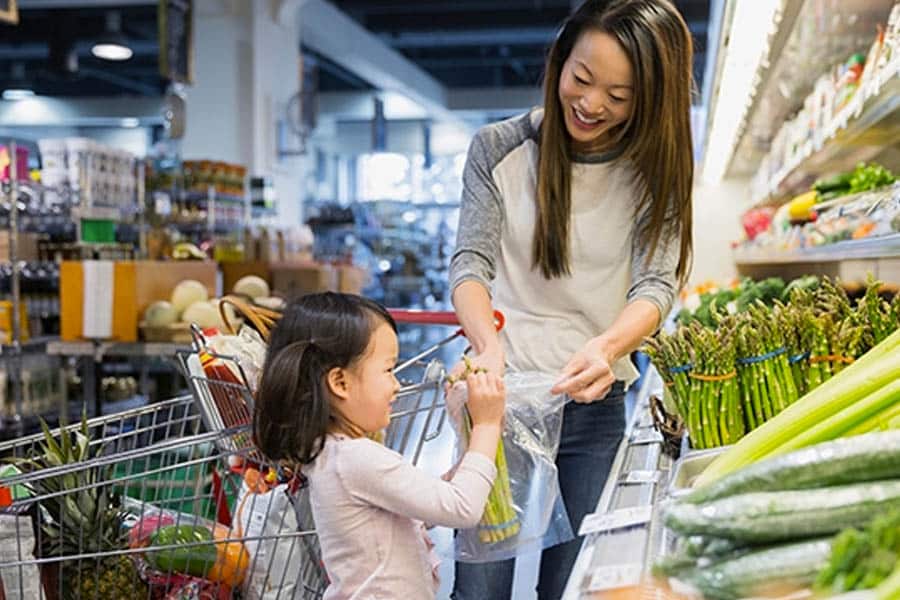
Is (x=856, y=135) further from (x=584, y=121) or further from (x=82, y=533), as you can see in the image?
(x=82, y=533)

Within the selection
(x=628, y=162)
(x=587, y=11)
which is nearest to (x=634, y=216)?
(x=628, y=162)

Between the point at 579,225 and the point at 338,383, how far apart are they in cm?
66

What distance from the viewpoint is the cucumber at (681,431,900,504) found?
106 cm

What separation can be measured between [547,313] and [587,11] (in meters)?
0.62

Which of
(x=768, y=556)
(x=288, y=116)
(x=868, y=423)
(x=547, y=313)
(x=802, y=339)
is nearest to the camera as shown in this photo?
(x=768, y=556)

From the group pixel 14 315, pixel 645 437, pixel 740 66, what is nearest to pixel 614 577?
pixel 645 437

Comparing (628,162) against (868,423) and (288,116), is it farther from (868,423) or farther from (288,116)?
(288,116)

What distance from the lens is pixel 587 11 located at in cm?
203

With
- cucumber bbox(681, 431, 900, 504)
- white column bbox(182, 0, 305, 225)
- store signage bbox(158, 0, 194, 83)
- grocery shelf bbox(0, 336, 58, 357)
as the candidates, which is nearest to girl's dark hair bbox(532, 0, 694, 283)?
cucumber bbox(681, 431, 900, 504)

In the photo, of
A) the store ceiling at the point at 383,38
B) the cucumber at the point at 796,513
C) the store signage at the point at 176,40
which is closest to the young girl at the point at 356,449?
the cucumber at the point at 796,513

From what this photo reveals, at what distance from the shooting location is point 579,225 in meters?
2.14

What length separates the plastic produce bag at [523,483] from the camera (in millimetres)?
1850

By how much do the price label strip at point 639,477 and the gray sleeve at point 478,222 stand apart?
57cm

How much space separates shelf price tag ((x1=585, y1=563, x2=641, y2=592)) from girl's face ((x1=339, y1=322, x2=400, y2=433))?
2.41 feet
